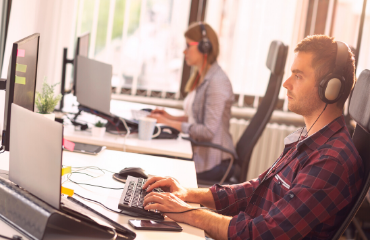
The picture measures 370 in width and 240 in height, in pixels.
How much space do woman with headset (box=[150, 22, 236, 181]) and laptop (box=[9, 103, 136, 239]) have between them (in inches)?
55.9

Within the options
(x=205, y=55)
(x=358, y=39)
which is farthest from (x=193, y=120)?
(x=358, y=39)

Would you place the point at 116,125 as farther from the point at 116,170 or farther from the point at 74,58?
the point at 116,170

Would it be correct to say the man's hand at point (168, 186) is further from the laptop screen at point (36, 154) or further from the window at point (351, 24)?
the window at point (351, 24)

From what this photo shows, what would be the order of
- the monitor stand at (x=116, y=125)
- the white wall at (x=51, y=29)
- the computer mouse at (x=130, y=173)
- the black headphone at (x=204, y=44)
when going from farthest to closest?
the white wall at (x=51, y=29) < the black headphone at (x=204, y=44) < the monitor stand at (x=116, y=125) < the computer mouse at (x=130, y=173)

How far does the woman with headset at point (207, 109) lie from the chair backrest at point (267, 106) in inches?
6.9

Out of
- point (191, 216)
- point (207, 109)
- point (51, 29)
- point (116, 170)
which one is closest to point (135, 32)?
point (51, 29)

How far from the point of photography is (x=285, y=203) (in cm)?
106

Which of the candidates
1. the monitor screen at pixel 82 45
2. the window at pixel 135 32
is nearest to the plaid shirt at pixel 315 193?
the monitor screen at pixel 82 45

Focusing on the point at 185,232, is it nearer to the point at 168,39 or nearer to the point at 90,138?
the point at 90,138

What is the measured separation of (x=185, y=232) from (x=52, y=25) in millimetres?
2346

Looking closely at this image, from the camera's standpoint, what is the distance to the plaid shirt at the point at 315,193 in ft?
3.36

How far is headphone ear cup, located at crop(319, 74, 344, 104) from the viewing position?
115 centimetres

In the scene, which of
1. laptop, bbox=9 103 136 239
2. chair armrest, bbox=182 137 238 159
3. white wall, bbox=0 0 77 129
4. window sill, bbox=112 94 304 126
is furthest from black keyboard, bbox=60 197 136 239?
window sill, bbox=112 94 304 126

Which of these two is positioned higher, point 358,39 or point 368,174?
point 358,39
